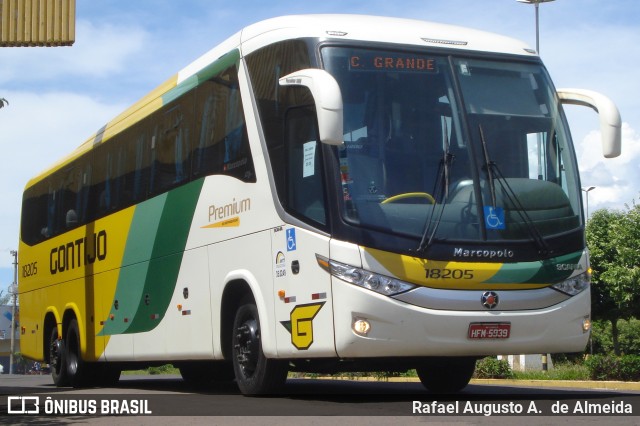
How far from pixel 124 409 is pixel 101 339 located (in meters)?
6.73

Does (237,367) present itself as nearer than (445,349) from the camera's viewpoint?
No

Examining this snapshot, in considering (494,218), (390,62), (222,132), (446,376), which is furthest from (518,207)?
(222,132)

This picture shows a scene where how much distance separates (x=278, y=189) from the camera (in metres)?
11.8

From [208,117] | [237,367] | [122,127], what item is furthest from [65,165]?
[237,367]

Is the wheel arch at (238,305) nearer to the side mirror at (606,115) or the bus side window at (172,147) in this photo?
the bus side window at (172,147)

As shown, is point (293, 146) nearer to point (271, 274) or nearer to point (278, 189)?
point (278, 189)

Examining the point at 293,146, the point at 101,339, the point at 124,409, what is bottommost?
the point at 124,409

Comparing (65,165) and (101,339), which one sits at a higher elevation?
(65,165)

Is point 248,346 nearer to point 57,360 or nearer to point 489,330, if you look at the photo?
point 489,330

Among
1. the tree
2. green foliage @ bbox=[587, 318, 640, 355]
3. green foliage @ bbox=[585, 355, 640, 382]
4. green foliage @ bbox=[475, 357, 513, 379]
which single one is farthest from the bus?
green foliage @ bbox=[587, 318, 640, 355]

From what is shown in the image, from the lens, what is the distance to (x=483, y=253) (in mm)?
A: 11023

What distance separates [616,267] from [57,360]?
107 ft

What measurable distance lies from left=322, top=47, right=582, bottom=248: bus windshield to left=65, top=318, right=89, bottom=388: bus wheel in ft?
32.6

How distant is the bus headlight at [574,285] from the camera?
1141cm
